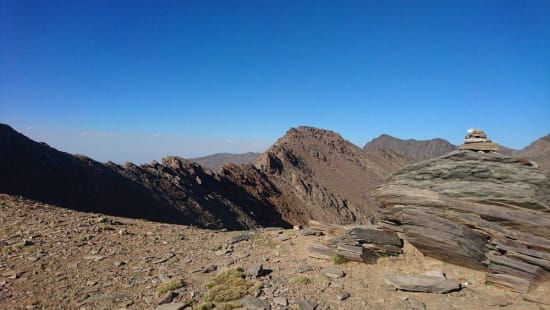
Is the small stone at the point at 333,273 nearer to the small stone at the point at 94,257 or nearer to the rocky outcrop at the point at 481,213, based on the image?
the rocky outcrop at the point at 481,213

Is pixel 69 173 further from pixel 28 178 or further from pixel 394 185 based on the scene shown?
pixel 394 185

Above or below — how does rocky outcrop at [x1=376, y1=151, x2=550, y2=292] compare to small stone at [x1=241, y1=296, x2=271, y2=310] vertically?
above

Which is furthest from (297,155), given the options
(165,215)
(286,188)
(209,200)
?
(165,215)

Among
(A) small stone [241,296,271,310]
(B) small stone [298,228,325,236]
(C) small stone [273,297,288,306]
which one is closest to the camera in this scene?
(A) small stone [241,296,271,310]

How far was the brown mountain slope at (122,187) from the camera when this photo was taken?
99.5 feet

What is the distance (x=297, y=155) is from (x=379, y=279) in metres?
94.5

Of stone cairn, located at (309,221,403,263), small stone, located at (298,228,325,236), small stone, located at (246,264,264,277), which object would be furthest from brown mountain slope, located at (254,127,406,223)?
small stone, located at (246,264,264,277)

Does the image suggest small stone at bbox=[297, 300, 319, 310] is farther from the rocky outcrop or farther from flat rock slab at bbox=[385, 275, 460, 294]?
the rocky outcrop

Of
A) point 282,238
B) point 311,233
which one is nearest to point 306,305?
point 282,238

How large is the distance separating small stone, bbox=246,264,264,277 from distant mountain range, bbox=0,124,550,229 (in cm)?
586

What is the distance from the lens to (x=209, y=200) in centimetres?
5588

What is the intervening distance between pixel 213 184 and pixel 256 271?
176 feet

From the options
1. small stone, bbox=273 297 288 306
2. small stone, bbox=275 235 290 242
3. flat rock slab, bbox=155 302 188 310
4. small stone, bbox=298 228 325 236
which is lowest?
flat rock slab, bbox=155 302 188 310

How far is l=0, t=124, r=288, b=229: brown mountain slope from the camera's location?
30.3 meters
